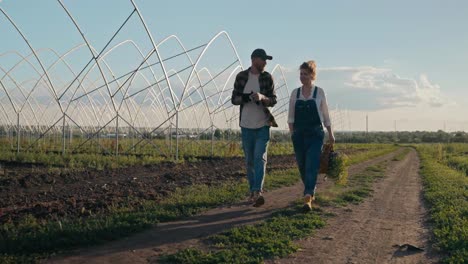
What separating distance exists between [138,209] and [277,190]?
3319 mm

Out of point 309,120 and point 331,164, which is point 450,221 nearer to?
point 331,164

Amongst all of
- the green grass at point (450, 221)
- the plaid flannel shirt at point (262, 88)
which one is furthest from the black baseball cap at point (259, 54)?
the green grass at point (450, 221)

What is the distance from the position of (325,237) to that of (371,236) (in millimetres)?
536

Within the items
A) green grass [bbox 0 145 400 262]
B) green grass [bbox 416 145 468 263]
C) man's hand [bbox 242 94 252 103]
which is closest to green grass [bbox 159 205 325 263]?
green grass [bbox 0 145 400 262]

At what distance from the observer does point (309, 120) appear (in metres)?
6.74

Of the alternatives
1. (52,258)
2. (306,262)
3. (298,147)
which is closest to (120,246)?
(52,258)

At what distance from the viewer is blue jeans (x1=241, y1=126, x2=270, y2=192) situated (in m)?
6.78

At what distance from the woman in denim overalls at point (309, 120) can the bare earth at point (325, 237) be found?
2.30 feet

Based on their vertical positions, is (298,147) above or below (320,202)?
above

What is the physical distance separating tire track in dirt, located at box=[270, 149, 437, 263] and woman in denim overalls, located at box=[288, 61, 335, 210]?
2.38 ft

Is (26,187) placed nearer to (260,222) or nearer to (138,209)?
(138,209)

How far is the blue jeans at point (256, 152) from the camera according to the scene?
22.2 ft

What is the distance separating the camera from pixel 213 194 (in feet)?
25.3

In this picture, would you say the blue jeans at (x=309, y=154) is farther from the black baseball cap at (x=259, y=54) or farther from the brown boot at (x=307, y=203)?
the black baseball cap at (x=259, y=54)
